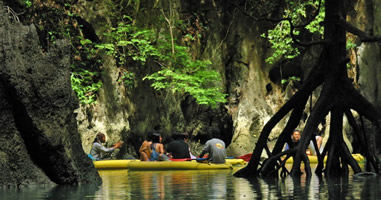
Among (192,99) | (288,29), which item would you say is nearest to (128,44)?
(192,99)

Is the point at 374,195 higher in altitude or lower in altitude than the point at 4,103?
lower

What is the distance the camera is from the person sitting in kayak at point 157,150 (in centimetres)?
2365

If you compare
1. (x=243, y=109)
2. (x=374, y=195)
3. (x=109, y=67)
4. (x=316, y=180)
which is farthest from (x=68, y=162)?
(x=243, y=109)

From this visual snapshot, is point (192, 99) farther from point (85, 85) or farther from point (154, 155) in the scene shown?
point (154, 155)

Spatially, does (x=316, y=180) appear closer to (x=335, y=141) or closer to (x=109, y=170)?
(x=335, y=141)

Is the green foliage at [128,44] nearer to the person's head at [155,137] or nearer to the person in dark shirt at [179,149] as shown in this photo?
the person's head at [155,137]

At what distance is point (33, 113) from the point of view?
13.2m

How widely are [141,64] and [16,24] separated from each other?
17.9 m

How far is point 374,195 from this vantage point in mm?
9992

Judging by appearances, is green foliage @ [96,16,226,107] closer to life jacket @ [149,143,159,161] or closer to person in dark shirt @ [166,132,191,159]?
life jacket @ [149,143,159,161]

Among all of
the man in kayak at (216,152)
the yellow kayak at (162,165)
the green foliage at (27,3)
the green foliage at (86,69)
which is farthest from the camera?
the green foliage at (86,69)

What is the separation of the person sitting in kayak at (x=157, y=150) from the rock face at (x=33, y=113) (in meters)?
9.94

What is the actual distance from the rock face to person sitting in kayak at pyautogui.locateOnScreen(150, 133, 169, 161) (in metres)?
9.94

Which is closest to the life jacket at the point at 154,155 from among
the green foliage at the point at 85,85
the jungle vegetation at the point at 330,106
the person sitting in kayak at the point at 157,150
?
the person sitting in kayak at the point at 157,150
